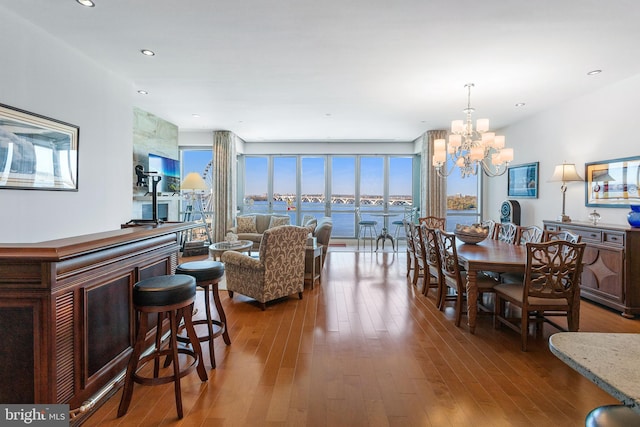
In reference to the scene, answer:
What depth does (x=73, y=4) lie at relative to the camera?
254 centimetres

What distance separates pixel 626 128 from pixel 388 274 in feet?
12.1

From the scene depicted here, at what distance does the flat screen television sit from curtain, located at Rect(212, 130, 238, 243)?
0.87m

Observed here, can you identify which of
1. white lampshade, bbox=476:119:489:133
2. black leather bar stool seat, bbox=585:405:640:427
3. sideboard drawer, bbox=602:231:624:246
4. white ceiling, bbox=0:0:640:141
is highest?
white ceiling, bbox=0:0:640:141

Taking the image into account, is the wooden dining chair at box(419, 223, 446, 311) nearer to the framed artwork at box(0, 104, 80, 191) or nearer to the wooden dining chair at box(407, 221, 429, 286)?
the wooden dining chair at box(407, 221, 429, 286)

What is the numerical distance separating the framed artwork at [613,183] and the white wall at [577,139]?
9cm

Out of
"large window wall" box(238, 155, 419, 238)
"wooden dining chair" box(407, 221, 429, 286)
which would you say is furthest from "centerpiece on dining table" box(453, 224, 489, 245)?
"large window wall" box(238, 155, 419, 238)

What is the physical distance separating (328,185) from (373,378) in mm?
6975

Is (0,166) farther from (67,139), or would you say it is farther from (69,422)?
(69,422)

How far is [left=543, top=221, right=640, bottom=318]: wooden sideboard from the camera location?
3.47m

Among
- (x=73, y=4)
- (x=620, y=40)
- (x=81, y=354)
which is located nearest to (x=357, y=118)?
(x=620, y=40)

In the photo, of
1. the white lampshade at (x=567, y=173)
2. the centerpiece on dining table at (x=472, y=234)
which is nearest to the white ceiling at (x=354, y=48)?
the white lampshade at (x=567, y=173)

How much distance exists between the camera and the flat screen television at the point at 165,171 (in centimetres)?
622

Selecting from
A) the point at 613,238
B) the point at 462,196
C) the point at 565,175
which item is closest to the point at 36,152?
the point at 613,238

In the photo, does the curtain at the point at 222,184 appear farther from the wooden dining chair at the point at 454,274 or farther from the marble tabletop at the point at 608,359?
the marble tabletop at the point at 608,359
